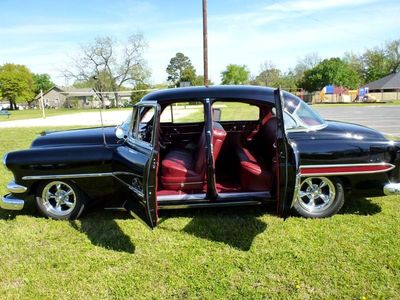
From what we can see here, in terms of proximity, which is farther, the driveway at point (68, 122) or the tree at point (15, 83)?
the tree at point (15, 83)

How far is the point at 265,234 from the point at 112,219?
202cm

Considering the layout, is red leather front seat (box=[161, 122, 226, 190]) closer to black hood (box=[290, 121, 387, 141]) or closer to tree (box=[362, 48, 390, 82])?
black hood (box=[290, 121, 387, 141])

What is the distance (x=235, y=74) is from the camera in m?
108

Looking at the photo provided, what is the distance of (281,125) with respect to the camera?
3.68m

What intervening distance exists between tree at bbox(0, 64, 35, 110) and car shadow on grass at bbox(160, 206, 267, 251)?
280 ft

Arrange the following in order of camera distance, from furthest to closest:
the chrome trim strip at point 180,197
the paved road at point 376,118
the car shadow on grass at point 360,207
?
1. the paved road at point 376,118
2. the car shadow on grass at point 360,207
3. the chrome trim strip at point 180,197

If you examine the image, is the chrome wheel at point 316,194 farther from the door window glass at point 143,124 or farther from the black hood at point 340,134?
the door window glass at point 143,124

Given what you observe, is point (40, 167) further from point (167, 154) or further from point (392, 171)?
point (392, 171)

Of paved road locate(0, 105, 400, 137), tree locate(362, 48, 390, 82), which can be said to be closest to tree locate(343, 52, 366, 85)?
tree locate(362, 48, 390, 82)

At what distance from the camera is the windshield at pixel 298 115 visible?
14.8 ft

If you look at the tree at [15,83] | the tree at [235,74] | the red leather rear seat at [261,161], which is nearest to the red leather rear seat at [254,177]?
the red leather rear seat at [261,161]

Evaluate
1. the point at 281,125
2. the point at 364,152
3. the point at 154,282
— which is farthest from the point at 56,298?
the point at 364,152

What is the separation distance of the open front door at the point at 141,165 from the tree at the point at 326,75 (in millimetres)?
63948

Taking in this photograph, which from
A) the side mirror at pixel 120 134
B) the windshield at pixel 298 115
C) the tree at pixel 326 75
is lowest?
the side mirror at pixel 120 134
